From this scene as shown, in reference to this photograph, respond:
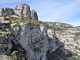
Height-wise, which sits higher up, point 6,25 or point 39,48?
point 6,25

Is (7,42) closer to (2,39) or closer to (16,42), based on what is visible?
(2,39)

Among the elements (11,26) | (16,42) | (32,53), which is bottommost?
(32,53)

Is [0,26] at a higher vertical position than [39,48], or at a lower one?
higher

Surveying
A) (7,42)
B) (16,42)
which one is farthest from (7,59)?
(16,42)

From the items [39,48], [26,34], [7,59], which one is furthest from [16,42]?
[7,59]

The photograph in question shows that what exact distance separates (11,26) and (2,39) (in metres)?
38.2

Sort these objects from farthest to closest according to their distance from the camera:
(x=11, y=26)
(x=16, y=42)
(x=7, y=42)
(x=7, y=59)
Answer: (x=11, y=26), (x=16, y=42), (x=7, y=42), (x=7, y=59)

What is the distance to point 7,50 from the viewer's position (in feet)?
490

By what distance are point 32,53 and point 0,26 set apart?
3851 cm

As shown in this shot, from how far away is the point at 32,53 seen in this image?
188375 millimetres

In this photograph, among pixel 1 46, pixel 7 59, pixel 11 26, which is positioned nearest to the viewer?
pixel 7 59

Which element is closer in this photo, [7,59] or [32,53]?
[7,59]

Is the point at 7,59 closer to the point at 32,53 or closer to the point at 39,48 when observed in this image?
the point at 32,53

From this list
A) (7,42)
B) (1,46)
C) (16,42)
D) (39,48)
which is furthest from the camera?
(39,48)
